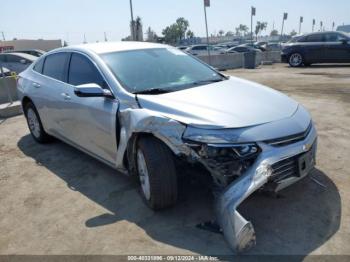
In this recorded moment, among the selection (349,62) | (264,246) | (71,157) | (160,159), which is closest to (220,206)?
(264,246)

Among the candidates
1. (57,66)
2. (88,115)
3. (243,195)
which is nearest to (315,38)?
(57,66)

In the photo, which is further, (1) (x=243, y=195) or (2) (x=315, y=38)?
(2) (x=315, y=38)

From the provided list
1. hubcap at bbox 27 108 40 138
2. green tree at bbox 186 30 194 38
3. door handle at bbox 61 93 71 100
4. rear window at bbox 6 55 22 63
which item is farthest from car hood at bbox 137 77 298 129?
green tree at bbox 186 30 194 38

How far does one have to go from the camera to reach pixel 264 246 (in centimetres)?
300

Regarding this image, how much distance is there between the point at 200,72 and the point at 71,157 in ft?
7.61

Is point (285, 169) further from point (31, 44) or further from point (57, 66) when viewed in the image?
point (31, 44)

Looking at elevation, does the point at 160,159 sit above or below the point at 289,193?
above

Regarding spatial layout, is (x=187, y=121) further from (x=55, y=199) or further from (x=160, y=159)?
(x=55, y=199)

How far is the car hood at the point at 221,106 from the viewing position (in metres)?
3.15

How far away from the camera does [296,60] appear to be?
17359 mm

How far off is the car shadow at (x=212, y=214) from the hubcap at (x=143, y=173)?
0.69ft

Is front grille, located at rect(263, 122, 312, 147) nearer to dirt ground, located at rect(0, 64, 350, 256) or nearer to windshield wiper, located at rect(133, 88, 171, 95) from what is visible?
dirt ground, located at rect(0, 64, 350, 256)

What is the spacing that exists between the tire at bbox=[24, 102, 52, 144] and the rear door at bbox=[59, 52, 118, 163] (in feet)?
3.46

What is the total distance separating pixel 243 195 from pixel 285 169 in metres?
0.50
